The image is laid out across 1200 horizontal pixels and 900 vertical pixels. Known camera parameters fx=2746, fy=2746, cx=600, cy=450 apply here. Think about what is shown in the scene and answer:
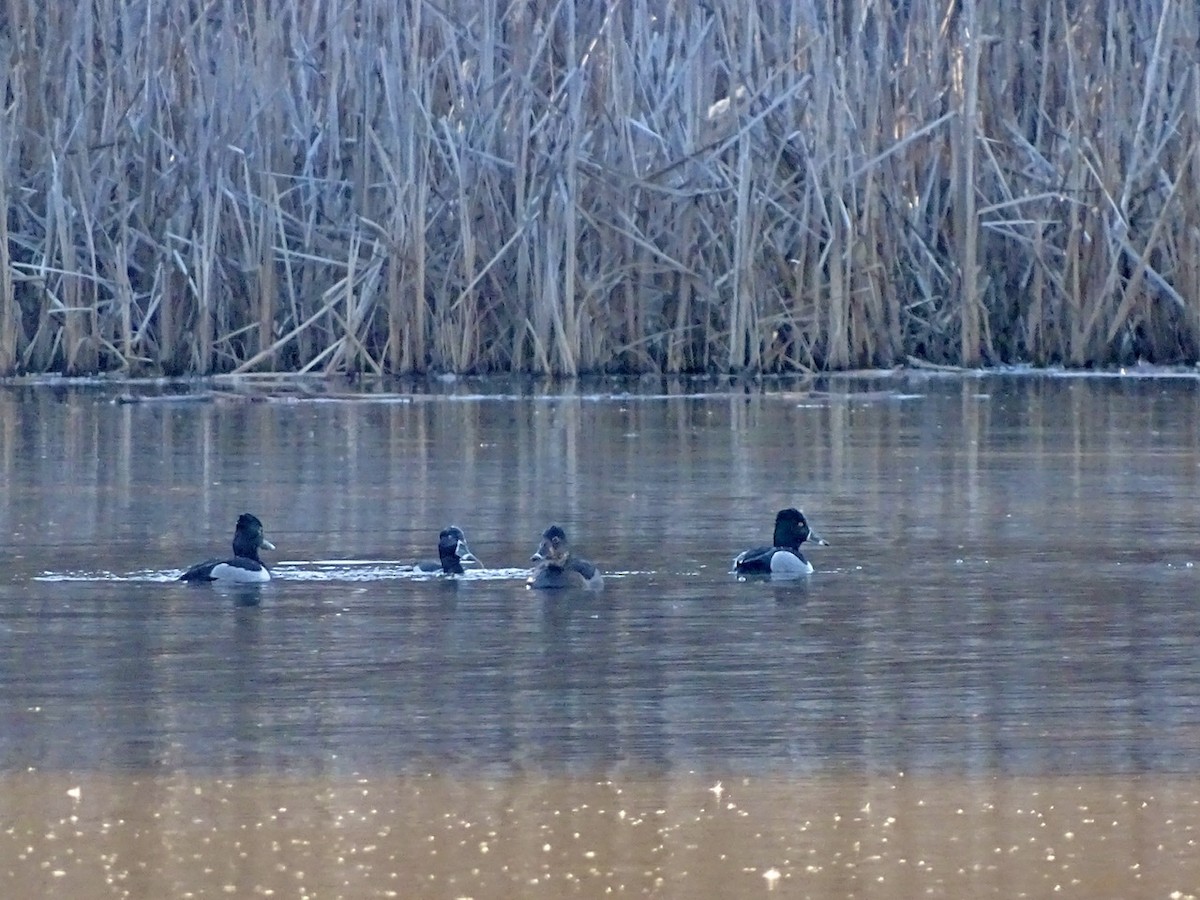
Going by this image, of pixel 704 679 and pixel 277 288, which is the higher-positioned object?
pixel 277 288

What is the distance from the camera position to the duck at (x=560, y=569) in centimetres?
800

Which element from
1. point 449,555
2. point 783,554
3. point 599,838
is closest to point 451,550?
point 449,555

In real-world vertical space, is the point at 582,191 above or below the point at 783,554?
above

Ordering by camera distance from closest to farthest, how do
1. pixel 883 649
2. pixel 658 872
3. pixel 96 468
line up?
pixel 658 872
pixel 883 649
pixel 96 468

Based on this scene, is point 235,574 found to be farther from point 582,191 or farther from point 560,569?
point 582,191

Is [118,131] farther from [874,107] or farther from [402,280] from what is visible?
[874,107]

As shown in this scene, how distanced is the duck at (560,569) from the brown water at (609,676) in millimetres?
107

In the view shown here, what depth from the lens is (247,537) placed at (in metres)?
8.55

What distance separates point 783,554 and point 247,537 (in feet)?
5.47

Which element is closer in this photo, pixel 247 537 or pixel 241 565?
pixel 241 565

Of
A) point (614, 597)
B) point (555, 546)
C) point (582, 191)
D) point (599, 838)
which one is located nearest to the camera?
point (599, 838)

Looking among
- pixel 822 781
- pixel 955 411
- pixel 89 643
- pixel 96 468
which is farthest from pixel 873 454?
pixel 822 781

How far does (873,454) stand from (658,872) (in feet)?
25.5

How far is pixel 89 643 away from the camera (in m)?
7.05
